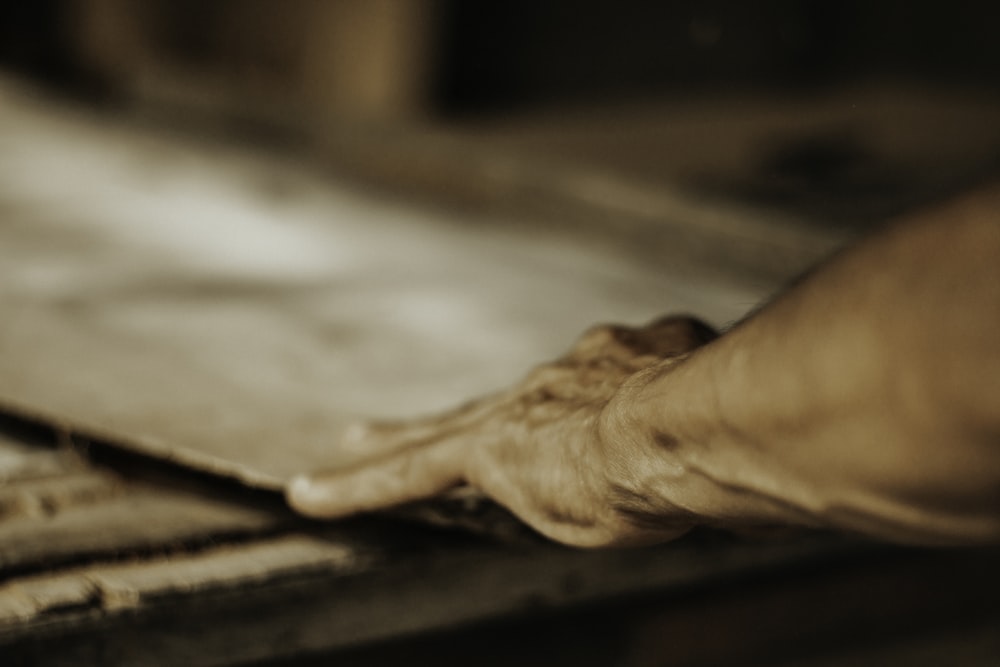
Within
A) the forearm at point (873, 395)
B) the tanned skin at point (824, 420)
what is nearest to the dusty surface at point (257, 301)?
the tanned skin at point (824, 420)

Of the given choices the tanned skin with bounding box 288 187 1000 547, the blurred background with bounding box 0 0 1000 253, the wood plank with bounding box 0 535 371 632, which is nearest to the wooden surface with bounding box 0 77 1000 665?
the wood plank with bounding box 0 535 371 632

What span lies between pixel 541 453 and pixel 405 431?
0.32 metres

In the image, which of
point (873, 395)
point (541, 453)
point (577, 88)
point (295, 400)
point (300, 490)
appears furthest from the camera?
point (577, 88)

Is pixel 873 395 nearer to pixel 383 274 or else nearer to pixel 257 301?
pixel 257 301

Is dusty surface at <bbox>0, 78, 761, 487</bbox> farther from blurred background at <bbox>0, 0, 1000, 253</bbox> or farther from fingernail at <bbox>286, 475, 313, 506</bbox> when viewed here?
blurred background at <bbox>0, 0, 1000, 253</bbox>

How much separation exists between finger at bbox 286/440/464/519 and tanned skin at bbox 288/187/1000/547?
0.11m

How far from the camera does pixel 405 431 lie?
1.41 m

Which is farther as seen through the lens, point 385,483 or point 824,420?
point 385,483

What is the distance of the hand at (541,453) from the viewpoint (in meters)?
1.05

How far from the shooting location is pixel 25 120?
3.58 metres

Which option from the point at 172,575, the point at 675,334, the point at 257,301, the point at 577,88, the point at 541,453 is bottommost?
the point at 172,575

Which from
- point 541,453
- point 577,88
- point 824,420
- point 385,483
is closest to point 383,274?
point 385,483

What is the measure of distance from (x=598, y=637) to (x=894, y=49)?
4995 millimetres

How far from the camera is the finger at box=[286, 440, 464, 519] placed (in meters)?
1.26
